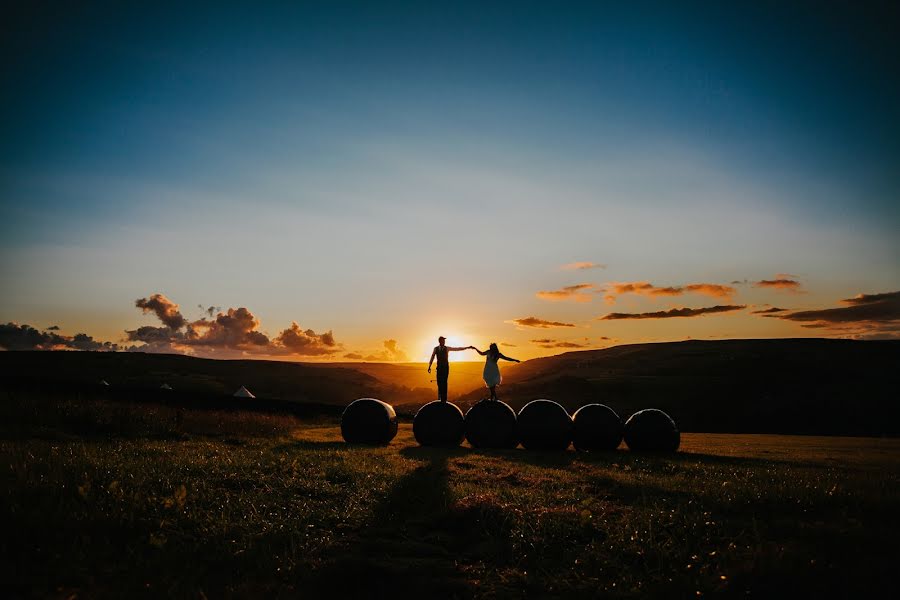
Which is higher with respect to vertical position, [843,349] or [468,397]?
[843,349]

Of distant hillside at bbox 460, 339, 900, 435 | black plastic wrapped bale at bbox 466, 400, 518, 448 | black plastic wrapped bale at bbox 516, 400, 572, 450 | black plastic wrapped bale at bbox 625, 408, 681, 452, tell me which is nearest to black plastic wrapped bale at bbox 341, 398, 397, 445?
black plastic wrapped bale at bbox 466, 400, 518, 448

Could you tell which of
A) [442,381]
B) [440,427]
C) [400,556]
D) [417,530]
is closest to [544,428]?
[440,427]

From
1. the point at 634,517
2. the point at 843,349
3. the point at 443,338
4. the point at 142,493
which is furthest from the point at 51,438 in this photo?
the point at 843,349

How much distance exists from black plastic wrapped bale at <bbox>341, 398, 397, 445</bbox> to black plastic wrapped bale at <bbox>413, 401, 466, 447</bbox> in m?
1.52

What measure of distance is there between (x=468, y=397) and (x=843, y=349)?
73.3 meters

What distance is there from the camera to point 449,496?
35.0 ft

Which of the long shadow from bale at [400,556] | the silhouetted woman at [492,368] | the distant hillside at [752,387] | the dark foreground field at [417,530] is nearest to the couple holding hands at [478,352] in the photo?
the silhouetted woman at [492,368]

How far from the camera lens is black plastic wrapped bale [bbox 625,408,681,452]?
20072 mm

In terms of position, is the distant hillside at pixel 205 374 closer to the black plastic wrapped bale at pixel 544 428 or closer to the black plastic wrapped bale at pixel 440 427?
the black plastic wrapped bale at pixel 440 427

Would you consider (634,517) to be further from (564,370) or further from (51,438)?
(564,370)

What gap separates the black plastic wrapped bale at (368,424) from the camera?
21.6m

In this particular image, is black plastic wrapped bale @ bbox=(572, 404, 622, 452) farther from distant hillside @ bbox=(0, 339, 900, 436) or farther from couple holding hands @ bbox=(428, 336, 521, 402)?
distant hillside @ bbox=(0, 339, 900, 436)

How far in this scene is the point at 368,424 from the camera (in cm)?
2164

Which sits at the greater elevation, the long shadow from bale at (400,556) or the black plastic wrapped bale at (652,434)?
the long shadow from bale at (400,556)
